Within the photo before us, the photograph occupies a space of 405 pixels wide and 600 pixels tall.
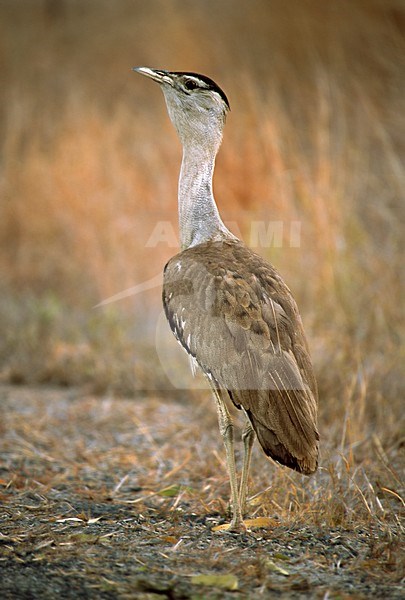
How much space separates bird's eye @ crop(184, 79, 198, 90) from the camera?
12.1ft

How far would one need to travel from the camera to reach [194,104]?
3.73 m

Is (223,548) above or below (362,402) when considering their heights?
below

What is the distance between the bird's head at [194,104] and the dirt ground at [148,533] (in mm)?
1451

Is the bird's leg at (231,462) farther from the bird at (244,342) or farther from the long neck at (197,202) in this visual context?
the long neck at (197,202)

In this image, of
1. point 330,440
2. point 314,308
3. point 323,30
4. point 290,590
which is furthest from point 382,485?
point 323,30

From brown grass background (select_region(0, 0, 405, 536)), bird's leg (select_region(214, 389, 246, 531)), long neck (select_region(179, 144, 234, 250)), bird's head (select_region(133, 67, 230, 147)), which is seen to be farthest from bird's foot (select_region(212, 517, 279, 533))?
bird's head (select_region(133, 67, 230, 147))

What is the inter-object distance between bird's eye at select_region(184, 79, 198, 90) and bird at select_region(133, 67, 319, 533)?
0.58 m

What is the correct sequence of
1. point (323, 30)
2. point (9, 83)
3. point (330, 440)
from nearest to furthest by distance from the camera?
1. point (330, 440)
2. point (323, 30)
3. point (9, 83)

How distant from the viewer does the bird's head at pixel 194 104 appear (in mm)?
3713

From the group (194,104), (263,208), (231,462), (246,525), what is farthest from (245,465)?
(263,208)

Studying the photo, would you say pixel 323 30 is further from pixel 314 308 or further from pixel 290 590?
pixel 290 590

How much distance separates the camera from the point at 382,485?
3551 millimetres

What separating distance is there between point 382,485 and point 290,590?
1.17m

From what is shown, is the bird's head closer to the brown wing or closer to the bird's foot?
the brown wing
